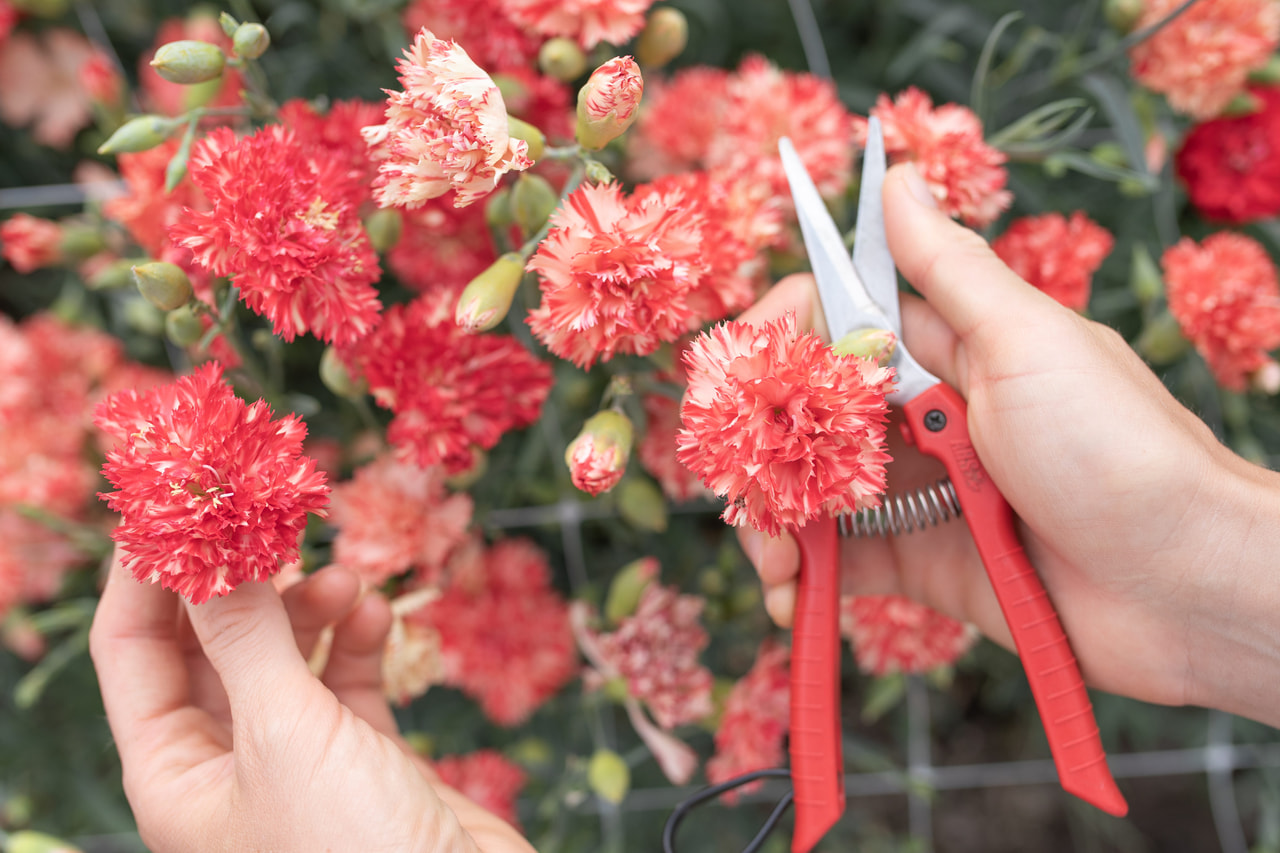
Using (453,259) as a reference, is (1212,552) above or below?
below

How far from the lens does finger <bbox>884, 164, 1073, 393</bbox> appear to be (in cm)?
84

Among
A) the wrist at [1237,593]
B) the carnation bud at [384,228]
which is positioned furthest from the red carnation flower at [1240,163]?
the carnation bud at [384,228]

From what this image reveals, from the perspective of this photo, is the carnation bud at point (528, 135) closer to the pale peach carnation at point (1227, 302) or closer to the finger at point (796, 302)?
the finger at point (796, 302)

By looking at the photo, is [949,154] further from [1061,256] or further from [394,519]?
[394,519]

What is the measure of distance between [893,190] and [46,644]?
164 centimetres

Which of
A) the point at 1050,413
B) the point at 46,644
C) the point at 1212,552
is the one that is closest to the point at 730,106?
the point at 1050,413

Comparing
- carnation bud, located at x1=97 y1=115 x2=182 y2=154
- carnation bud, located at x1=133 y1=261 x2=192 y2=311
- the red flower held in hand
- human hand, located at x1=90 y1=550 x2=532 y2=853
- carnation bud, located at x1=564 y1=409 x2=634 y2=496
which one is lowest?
human hand, located at x1=90 y1=550 x2=532 y2=853

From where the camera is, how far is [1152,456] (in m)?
0.81

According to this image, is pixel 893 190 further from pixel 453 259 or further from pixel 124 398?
pixel 124 398

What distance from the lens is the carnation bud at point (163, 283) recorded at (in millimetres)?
810

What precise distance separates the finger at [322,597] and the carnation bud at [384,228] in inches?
15.1

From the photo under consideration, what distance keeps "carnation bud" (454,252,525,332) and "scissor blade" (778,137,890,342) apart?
13.3 inches

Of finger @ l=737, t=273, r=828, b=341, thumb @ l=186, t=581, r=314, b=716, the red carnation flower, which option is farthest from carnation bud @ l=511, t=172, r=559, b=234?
the red carnation flower

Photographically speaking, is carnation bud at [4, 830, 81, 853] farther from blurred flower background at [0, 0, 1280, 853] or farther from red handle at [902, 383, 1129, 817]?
red handle at [902, 383, 1129, 817]
